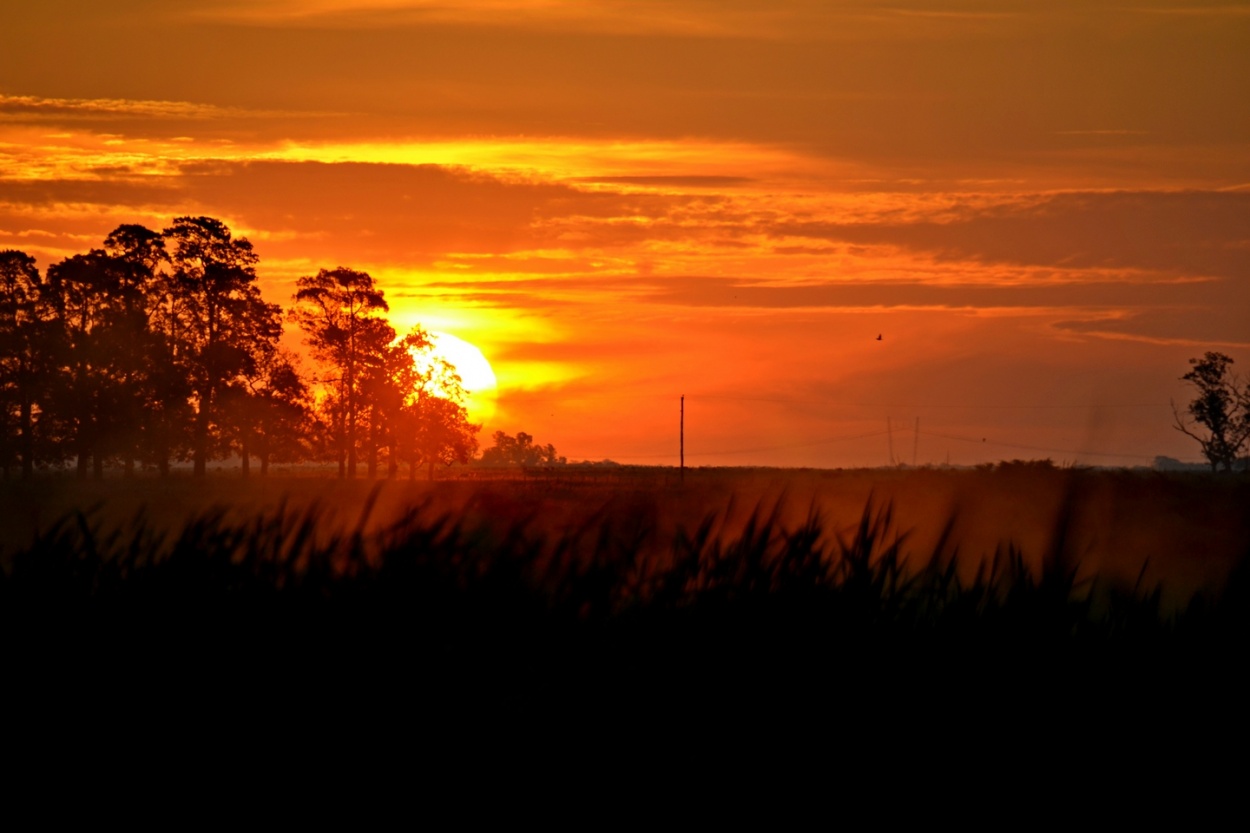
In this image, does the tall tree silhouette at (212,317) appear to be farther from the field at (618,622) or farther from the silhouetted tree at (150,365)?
the field at (618,622)

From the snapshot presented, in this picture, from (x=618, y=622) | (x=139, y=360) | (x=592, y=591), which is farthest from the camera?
(x=139, y=360)

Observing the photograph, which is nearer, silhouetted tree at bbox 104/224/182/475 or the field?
the field

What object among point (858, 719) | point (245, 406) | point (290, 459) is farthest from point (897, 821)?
point (290, 459)

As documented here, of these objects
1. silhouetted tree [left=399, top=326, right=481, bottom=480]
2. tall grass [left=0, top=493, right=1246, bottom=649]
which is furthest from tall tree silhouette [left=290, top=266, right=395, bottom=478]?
tall grass [left=0, top=493, right=1246, bottom=649]

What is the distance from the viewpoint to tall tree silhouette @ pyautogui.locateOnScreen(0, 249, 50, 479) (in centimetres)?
5622

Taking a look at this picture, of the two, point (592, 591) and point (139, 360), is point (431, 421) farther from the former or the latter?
point (592, 591)

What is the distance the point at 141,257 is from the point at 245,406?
7.04m

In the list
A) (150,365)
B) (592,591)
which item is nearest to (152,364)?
(150,365)

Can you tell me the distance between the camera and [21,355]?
186ft

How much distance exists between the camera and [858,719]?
9.12 meters

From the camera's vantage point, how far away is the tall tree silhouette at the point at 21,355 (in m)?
56.2

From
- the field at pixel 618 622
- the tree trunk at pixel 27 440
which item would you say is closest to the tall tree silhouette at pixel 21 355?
the tree trunk at pixel 27 440

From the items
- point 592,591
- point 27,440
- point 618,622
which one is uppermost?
point 27,440

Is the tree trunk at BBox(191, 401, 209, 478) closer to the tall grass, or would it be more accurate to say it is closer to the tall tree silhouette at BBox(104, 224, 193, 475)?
the tall tree silhouette at BBox(104, 224, 193, 475)
